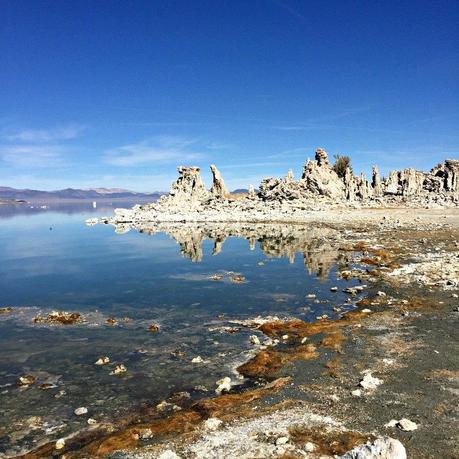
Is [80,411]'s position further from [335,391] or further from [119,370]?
[335,391]

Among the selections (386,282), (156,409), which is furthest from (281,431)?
(386,282)

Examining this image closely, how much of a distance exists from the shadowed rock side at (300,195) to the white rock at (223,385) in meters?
50.7

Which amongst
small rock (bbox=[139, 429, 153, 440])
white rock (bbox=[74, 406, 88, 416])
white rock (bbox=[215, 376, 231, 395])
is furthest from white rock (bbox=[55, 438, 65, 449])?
white rock (bbox=[215, 376, 231, 395])

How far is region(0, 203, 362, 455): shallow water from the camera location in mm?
10500

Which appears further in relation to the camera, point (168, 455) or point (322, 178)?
point (322, 178)

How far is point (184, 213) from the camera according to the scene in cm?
7600

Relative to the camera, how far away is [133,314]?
18.5m

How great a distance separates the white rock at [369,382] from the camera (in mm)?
9902

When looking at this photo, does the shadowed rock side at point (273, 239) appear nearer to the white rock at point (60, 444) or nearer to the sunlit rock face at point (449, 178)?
the white rock at point (60, 444)

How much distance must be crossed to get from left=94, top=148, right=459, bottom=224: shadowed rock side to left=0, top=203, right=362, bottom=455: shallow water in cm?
3047

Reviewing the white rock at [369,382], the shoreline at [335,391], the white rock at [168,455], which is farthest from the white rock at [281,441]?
the white rock at [369,382]

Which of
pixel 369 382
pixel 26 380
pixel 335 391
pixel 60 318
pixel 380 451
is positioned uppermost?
pixel 380 451

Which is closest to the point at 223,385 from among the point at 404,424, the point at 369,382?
the point at 369,382

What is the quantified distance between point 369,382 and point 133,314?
447 inches
